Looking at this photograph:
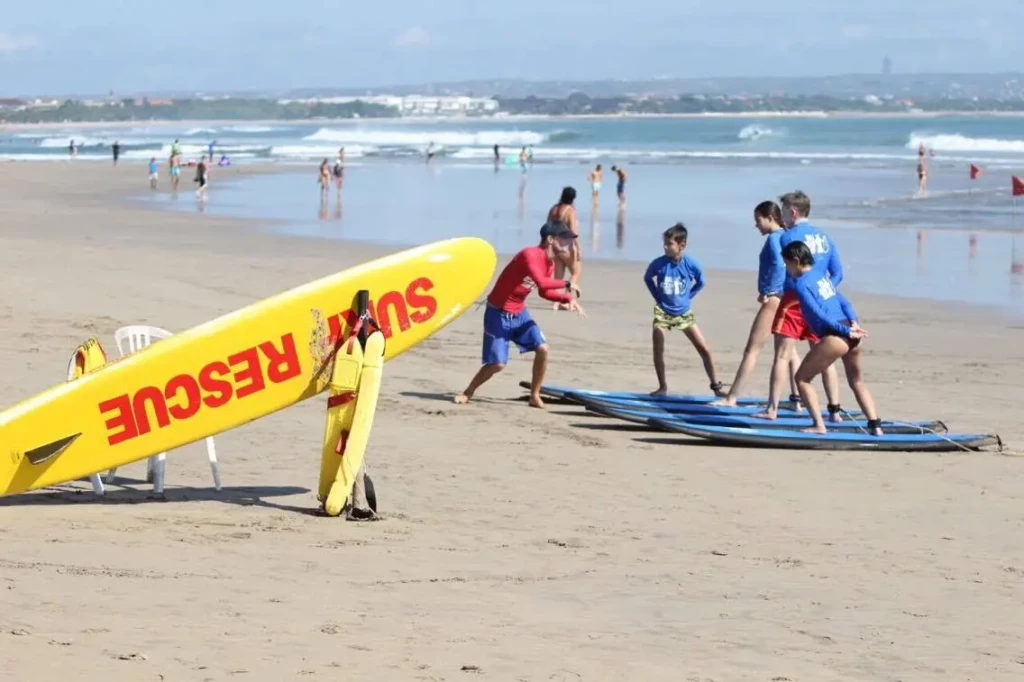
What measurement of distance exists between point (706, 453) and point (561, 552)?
2.81 metres

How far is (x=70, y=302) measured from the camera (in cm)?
1523

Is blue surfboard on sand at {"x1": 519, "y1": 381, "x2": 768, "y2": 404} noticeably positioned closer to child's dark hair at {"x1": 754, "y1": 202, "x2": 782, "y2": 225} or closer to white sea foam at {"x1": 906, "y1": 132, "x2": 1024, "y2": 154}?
child's dark hair at {"x1": 754, "y1": 202, "x2": 782, "y2": 225}

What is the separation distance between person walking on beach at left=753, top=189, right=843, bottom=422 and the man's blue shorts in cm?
174

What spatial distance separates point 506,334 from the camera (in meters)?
10.9

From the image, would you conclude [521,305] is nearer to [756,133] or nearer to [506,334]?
[506,334]

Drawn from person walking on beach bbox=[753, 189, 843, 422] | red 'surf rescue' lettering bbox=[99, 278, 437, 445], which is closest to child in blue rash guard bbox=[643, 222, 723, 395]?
person walking on beach bbox=[753, 189, 843, 422]

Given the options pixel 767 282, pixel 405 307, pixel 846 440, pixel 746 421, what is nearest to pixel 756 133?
pixel 767 282

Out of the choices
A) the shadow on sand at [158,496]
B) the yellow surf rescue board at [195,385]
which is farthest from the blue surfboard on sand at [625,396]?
the shadow on sand at [158,496]

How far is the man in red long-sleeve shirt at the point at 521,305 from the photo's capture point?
34.9 ft

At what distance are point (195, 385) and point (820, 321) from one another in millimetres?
3841

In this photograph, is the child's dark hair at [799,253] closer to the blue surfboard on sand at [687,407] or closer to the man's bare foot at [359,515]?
the blue surfboard on sand at [687,407]

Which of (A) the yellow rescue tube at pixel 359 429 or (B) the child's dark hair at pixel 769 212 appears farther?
(B) the child's dark hair at pixel 769 212

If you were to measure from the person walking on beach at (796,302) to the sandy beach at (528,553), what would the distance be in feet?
2.28

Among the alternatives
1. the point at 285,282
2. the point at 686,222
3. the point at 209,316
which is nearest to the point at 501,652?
the point at 209,316
